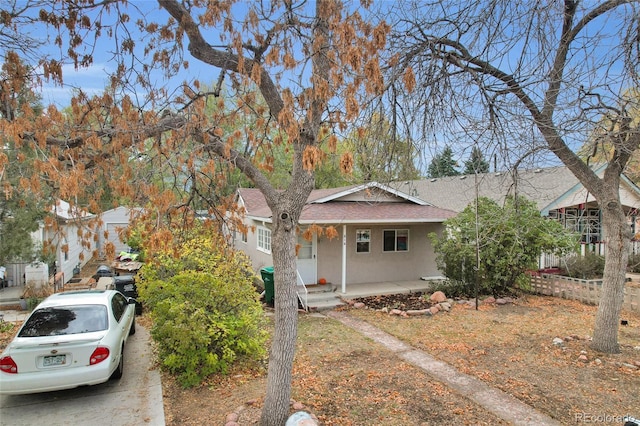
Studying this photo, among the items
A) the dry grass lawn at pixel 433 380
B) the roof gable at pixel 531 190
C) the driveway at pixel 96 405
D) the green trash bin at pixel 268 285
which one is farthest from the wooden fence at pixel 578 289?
the driveway at pixel 96 405

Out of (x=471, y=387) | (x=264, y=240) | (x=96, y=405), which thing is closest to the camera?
(x=96, y=405)

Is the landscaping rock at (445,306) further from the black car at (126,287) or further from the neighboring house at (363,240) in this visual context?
the black car at (126,287)

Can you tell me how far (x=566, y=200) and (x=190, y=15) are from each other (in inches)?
639

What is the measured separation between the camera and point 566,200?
15.9 metres

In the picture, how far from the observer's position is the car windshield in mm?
5918

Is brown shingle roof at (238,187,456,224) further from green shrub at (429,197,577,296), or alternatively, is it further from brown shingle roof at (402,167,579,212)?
green shrub at (429,197,577,296)

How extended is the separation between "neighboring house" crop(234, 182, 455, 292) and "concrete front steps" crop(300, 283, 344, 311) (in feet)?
1.26

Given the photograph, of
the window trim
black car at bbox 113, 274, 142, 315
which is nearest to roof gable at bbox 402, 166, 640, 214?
the window trim

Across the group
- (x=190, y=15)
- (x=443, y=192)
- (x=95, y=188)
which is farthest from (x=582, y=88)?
(x=443, y=192)

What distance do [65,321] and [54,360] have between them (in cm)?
83

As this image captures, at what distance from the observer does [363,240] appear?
577 inches

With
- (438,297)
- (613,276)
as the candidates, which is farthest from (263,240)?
(613,276)

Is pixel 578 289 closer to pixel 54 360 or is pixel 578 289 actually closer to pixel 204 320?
pixel 204 320

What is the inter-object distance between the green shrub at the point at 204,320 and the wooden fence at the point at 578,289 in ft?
34.0
